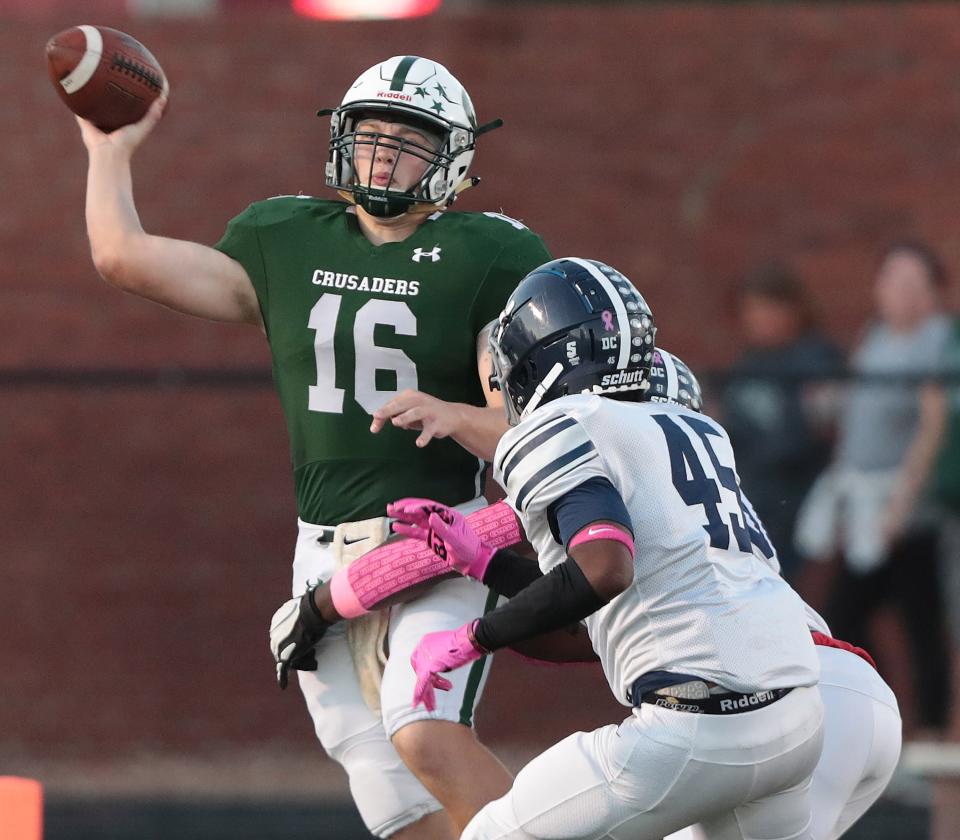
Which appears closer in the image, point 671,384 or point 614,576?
point 614,576

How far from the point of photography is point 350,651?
4.36 m

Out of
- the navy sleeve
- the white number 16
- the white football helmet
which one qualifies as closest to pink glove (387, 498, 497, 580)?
the navy sleeve

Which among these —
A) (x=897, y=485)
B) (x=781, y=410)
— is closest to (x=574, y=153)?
(x=781, y=410)

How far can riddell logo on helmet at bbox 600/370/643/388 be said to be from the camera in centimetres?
370

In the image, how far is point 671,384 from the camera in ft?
13.3

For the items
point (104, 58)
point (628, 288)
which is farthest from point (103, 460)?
point (628, 288)

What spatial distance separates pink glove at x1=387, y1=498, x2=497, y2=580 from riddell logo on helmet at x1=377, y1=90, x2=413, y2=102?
3.39 feet

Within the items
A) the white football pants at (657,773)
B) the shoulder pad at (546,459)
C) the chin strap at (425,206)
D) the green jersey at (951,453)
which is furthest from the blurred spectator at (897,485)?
the shoulder pad at (546,459)

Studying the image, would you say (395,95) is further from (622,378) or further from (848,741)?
(848,741)

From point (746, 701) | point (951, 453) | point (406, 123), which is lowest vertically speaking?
point (746, 701)

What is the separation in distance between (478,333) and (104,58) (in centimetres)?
108

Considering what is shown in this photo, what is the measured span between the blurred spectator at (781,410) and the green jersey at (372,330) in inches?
128

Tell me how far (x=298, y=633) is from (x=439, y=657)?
70 cm

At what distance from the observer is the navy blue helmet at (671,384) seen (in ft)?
13.2
